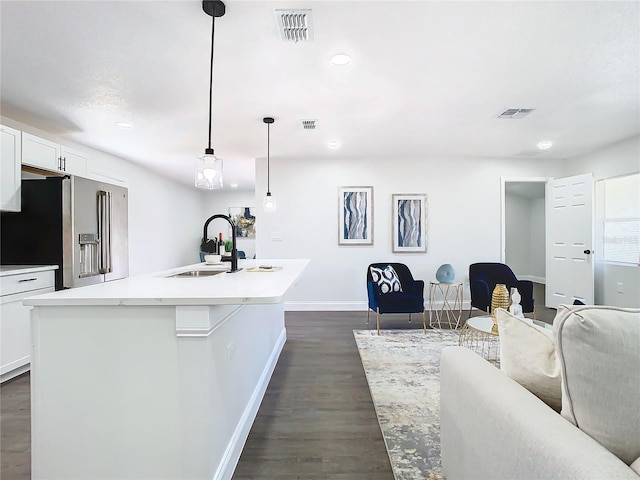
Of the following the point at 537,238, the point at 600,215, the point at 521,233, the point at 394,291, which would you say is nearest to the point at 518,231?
the point at 521,233

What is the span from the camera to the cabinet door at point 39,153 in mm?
3162

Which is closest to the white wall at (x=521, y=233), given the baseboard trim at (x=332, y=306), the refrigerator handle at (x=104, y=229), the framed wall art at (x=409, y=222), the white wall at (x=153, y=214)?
the baseboard trim at (x=332, y=306)

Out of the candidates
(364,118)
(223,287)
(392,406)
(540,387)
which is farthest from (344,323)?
(540,387)

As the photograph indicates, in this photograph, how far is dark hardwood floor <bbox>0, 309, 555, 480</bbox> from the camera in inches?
64.9

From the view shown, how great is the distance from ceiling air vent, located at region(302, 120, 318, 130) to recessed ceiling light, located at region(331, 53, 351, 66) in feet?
4.03

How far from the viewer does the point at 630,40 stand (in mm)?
2135

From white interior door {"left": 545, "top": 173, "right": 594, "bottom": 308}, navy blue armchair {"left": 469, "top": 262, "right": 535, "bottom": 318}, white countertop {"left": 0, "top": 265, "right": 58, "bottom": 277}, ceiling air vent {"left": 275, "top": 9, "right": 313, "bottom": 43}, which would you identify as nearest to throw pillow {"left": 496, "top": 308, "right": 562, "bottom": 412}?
ceiling air vent {"left": 275, "top": 9, "right": 313, "bottom": 43}

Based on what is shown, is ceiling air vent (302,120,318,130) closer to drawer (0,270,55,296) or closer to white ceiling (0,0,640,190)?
white ceiling (0,0,640,190)

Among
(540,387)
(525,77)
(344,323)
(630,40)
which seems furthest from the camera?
(344,323)

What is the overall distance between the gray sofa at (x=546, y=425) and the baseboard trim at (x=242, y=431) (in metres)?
1.02

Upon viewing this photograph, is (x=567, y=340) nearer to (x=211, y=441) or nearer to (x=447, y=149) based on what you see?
(x=211, y=441)

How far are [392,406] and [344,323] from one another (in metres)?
2.22

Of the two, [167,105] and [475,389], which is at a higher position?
[167,105]

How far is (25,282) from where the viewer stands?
284 centimetres
